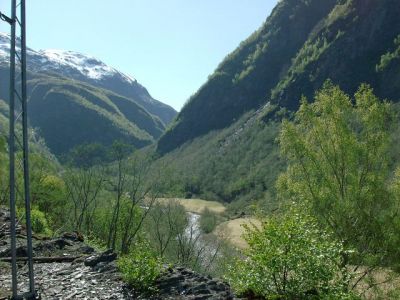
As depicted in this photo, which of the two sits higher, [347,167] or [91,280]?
[347,167]

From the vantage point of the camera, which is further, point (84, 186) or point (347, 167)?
point (84, 186)

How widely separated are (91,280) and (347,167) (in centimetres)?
1822

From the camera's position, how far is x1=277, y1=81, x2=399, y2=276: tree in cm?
2542

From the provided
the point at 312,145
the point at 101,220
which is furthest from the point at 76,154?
the point at 312,145

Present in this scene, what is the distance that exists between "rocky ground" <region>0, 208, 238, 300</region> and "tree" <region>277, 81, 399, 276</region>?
12868 mm

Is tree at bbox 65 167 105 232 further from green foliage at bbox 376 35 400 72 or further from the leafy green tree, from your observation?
green foliage at bbox 376 35 400 72

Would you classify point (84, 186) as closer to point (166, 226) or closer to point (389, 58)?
point (166, 226)

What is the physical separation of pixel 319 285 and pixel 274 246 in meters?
1.66

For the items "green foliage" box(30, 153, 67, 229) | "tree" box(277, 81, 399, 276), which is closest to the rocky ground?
"tree" box(277, 81, 399, 276)

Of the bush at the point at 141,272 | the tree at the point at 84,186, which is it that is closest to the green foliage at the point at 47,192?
the tree at the point at 84,186

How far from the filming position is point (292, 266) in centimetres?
1196

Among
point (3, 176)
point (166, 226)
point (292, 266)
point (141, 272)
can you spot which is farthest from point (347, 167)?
point (166, 226)

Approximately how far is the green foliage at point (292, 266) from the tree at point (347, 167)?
12753mm

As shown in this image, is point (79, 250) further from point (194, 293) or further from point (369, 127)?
point (369, 127)
